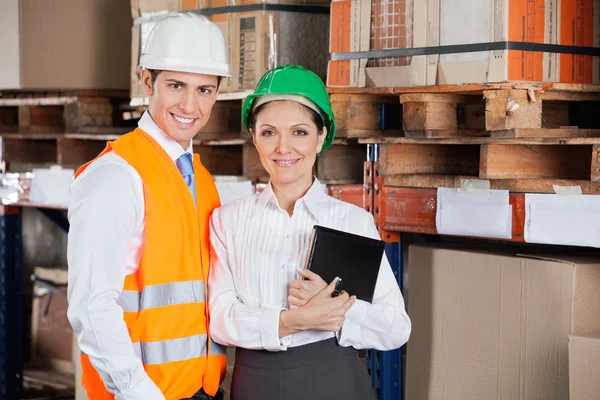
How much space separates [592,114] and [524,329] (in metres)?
1.13

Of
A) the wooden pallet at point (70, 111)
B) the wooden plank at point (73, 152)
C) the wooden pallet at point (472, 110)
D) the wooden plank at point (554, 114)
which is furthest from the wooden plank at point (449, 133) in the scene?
the wooden plank at point (73, 152)

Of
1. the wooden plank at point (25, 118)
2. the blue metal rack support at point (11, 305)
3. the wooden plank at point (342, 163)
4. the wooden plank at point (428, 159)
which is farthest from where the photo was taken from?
the wooden plank at point (25, 118)

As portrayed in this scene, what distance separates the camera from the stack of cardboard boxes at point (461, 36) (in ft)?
11.4

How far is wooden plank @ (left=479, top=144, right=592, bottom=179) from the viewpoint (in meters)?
3.54

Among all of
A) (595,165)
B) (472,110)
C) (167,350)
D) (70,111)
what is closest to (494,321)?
(595,165)

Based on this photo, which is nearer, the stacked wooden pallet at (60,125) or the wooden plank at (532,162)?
the wooden plank at (532,162)

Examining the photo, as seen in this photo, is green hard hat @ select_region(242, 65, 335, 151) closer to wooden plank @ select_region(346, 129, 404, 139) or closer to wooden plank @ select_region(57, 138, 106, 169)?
wooden plank @ select_region(346, 129, 404, 139)

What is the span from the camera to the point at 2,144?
20.4 ft

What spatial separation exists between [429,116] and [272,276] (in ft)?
3.81

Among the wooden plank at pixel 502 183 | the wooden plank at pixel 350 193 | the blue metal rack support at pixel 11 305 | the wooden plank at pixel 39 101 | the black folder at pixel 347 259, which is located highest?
the wooden plank at pixel 39 101

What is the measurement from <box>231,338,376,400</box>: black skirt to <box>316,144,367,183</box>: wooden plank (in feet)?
4.36

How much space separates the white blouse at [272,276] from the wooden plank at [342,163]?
106cm

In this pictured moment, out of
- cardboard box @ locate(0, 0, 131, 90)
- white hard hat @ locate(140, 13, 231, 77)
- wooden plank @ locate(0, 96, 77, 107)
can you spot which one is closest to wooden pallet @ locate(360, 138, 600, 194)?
white hard hat @ locate(140, 13, 231, 77)

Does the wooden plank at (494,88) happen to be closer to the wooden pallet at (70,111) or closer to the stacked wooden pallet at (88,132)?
the stacked wooden pallet at (88,132)
